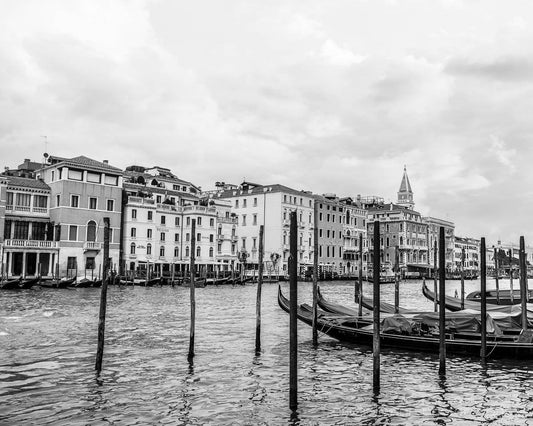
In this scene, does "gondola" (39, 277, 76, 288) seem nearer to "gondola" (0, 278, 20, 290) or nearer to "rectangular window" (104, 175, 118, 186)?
"gondola" (0, 278, 20, 290)

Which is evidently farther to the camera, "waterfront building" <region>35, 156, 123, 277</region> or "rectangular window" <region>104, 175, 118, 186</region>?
"rectangular window" <region>104, 175, 118, 186</region>

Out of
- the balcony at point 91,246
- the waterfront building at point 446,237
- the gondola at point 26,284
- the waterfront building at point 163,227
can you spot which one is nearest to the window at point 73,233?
the balcony at point 91,246

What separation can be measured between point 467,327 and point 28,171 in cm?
3742

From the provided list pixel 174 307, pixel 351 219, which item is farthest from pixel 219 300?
pixel 351 219

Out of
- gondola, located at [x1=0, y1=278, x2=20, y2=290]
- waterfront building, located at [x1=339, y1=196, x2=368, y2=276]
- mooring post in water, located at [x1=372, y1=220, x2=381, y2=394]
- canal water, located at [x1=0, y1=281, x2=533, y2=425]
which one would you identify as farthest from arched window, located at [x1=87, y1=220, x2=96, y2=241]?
waterfront building, located at [x1=339, y1=196, x2=368, y2=276]

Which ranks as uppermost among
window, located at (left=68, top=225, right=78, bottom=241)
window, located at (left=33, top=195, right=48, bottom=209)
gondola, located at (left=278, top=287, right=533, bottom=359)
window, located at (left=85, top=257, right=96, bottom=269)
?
window, located at (left=33, top=195, right=48, bottom=209)

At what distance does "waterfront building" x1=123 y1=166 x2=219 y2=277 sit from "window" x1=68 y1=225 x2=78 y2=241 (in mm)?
4450

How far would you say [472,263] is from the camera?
347ft

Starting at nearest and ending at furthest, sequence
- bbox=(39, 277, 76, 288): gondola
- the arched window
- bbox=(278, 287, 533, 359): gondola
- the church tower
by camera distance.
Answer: bbox=(278, 287, 533, 359): gondola, bbox=(39, 277, 76, 288): gondola, the arched window, the church tower

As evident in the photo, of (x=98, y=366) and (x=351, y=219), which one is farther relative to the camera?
(x=351, y=219)

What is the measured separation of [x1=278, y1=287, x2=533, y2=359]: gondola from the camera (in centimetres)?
1159

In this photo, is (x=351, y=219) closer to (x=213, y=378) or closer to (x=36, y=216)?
(x=36, y=216)

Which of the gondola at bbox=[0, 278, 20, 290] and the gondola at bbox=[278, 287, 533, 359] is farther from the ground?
the gondola at bbox=[0, 278, 20, 290]

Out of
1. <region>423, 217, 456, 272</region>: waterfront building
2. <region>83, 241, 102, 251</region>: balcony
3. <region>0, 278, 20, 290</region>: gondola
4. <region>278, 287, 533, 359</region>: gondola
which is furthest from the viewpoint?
<region>423, 217, 456, 272</region>: waterfront building
